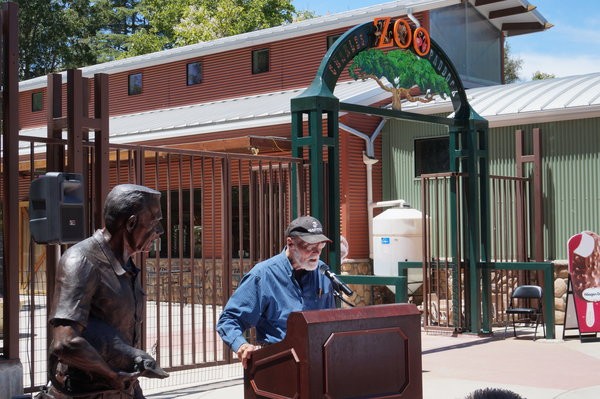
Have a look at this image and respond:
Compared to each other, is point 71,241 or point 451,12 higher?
point 451,12

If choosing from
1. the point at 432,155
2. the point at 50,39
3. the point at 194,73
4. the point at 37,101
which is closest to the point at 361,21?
the point at 432,155

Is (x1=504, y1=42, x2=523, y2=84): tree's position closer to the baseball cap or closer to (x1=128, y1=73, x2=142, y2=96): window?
(x1=128, y1=73, x2=142, y2=96): window

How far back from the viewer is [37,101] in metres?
29.9

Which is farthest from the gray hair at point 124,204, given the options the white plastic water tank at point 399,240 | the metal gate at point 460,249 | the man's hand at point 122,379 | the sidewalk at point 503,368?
the white plastic water tank at point 399,240

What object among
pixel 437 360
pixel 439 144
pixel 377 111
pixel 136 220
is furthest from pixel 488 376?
pixel 439 144

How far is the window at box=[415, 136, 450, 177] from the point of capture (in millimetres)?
17781

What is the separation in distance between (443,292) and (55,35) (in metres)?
32.4

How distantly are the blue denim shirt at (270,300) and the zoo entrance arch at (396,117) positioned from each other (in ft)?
16.3

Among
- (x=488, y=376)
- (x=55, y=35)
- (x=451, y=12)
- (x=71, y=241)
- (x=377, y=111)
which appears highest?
(x=55, y=35)

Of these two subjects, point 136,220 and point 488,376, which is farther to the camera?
point 488,376

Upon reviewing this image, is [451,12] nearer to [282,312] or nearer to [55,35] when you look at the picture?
[282,312]

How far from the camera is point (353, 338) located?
13.4 feet

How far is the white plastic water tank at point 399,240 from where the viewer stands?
56.2 feet

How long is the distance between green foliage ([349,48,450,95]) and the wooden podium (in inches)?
293
